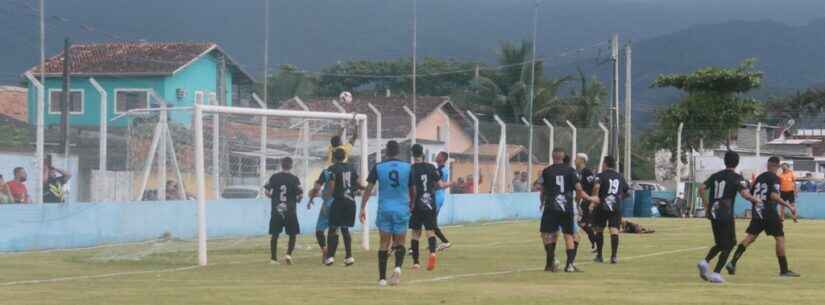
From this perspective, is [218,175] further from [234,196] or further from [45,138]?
[45,138]

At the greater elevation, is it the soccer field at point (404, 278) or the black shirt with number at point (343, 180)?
the black shirt with number at point (343, 180)

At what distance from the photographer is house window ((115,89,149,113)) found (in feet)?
134

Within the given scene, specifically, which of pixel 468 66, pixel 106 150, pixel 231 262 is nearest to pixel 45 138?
pixel 106 150

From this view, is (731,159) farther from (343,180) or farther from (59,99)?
(59,99)

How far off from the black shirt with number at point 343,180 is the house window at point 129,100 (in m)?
20.4

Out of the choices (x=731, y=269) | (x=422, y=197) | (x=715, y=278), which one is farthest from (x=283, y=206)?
(x=715, y=278)

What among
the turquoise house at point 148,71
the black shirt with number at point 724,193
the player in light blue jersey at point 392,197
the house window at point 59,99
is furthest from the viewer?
the turquoise house at point 148,71

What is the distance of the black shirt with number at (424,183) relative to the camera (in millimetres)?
18172

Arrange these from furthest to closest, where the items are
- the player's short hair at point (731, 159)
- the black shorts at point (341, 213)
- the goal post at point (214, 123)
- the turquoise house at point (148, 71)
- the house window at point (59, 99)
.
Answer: the turquoise house at point (148, 71) → the house window at point (59, 99) → the goal post at point (214, 123) → the black shorts at point (341, 213) → the player's short hair at point (731, 159)

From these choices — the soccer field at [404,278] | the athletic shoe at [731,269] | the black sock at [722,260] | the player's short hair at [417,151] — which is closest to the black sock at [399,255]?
the soccer field at [404,278]

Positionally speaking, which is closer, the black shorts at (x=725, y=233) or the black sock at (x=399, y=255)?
the black sock at (x=399, y=255)

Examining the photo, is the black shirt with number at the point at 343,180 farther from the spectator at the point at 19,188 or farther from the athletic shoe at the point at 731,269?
the spectator at the point at 19,188

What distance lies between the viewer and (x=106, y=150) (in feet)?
86.6

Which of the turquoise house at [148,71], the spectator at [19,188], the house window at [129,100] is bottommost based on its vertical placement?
the spectator at [19,188]
